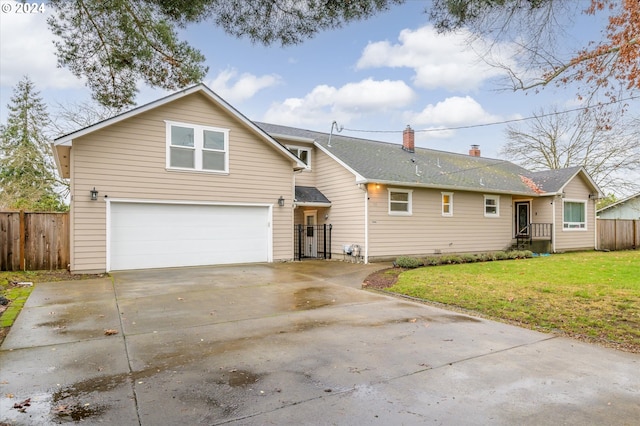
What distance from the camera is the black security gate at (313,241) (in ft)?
53.5

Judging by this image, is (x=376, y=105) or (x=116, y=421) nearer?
(x=116, y=421)

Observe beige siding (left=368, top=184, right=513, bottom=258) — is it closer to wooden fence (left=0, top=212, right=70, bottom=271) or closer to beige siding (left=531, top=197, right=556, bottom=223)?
beige siding (left=531, top=197, right=556, bottom=223)

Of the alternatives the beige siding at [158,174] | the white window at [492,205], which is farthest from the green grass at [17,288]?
the white window at [492,205]

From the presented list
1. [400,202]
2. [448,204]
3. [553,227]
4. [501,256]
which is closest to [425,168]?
[448,204]

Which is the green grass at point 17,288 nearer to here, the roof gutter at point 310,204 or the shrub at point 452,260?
the roof gutter at point 310,204

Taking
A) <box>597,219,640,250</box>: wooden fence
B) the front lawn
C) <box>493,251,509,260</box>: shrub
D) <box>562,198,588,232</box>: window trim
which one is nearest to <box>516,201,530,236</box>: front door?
<box>562,198,588,232</box>: window trim

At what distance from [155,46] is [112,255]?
24.0ft

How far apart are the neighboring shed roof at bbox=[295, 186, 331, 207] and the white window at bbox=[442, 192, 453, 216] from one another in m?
4.87

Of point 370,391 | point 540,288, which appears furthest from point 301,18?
point 540,288

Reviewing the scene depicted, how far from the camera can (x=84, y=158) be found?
11031 millimetres

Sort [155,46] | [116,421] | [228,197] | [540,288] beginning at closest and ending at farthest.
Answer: [116,421]
[155,46]
[540,288]
[228,197]

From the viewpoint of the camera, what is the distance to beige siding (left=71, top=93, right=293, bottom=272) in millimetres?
10984

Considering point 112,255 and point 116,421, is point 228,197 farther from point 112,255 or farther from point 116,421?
point 116,421

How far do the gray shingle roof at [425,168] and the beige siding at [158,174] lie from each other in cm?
318
